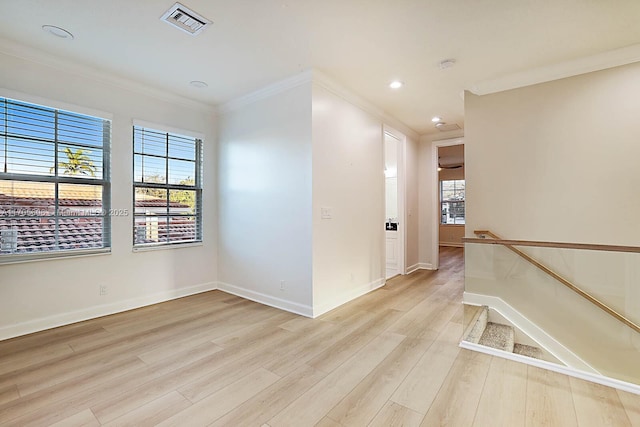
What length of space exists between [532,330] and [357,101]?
11.2 feet

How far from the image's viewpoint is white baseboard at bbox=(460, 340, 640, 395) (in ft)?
6.84

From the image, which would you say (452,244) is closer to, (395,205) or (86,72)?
(395,205)

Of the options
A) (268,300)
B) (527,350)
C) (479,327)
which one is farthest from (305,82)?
(527,350)

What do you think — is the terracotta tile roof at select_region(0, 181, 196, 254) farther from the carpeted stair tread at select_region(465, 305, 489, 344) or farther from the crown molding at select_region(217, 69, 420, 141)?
the carpeted stair tread at select_region(465, 305, 489, 344)

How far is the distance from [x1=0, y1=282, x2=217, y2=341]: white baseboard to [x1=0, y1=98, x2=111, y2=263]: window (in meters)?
0.66

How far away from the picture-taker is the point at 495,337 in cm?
305

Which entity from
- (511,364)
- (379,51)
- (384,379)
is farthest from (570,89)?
(384,379)

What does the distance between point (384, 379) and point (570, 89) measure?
362 cm

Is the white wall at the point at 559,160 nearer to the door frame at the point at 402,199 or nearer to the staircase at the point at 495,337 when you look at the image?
the staircase at the point at 495,337

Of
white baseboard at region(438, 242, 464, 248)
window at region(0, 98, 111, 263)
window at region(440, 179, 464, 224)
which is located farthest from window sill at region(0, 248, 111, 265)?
window at region(440, 179, 464, 224)

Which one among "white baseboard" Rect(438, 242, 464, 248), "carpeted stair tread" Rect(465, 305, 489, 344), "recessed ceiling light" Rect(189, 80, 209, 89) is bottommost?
"carpeted stair tread" Rect(465, 305, 489, 344)

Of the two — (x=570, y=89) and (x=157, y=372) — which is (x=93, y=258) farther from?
(x=570, y=89)

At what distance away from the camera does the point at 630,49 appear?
113 inches

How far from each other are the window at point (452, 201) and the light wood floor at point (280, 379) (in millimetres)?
7711
